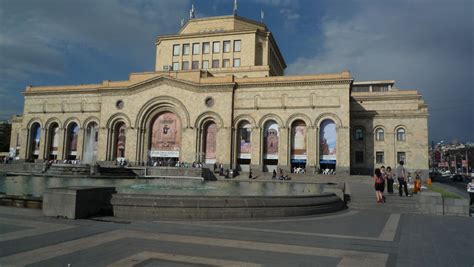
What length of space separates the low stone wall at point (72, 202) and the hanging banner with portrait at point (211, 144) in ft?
112

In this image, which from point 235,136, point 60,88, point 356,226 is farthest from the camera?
point 60,88

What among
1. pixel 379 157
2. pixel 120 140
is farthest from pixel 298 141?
pixel 120 140

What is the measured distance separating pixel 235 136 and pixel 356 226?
33682 millimetres

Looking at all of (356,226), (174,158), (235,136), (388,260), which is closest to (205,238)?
(388,260)

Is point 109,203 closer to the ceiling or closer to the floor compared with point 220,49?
closer to the floor

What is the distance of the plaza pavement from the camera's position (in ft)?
18.7

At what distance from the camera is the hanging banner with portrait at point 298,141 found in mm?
41344

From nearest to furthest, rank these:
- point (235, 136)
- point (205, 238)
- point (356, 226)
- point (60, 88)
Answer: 1. point (205, 238)
2. point (356, 226)
3. point (235, 136)
4. point (60, 88)

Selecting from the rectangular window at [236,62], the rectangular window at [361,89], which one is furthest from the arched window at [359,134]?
the rectangular window at [236,62]

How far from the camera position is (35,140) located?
53.1 metres

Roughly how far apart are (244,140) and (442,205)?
31301mm

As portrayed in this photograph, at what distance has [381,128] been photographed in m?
43.7

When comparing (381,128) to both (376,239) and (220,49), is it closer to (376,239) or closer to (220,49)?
(220,49)

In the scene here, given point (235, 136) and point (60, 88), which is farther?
point (60, 88)
